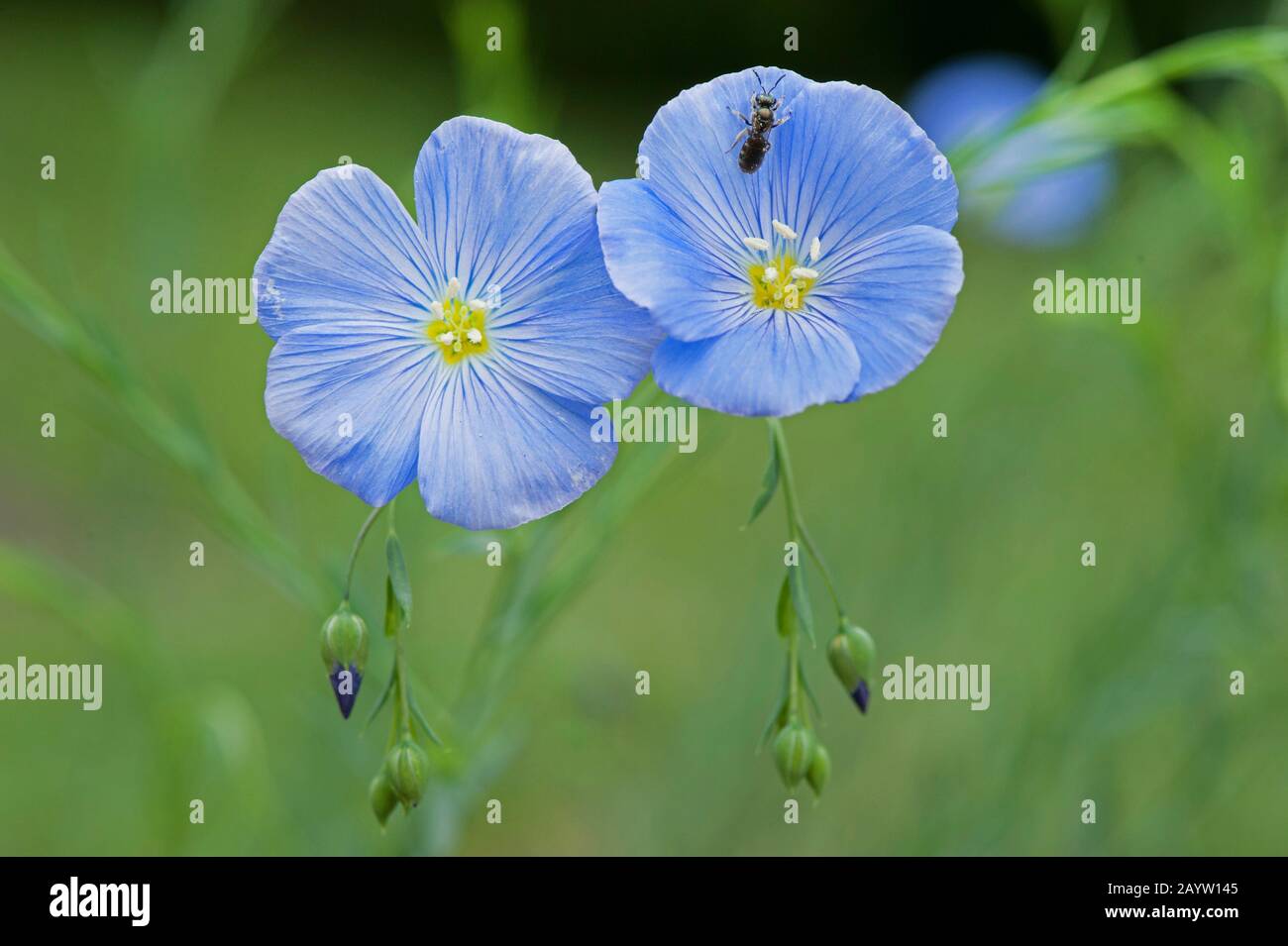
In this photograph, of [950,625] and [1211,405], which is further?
[950,625]

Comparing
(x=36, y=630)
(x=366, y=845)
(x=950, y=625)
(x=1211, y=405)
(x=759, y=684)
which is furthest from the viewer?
(x=36, y=630)

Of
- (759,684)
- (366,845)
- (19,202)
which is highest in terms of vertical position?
(19,202)

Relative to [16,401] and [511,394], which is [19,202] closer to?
[16,401]

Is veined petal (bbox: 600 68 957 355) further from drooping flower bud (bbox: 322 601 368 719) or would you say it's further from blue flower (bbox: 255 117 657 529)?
drooping flower bud (bbox: 322 601 368 719)
